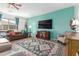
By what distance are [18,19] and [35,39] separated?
405 mm

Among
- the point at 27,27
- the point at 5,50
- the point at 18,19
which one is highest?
the point at 18,19

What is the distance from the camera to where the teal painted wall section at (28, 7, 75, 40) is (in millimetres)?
1538

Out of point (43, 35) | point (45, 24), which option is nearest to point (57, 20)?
point (45, 24)

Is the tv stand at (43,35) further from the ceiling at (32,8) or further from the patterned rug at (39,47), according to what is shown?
the ceiling at (32,8)

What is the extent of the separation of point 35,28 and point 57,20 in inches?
Answer: 14.3

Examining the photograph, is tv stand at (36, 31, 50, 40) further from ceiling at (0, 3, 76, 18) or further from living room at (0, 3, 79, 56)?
ceiling at (0, 3, 76, 18)

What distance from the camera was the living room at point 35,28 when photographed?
5.06ft

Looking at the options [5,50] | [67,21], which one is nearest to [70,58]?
[67,21]

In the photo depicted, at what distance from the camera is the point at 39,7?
62.5 inches

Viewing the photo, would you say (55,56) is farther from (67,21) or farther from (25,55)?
(67,21)

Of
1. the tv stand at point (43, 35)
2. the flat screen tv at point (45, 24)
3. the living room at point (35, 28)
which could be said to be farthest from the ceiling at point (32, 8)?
the tv stand at point (43, 35)

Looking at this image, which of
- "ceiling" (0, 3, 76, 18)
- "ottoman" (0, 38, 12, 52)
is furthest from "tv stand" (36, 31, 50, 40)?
"ottoman" (0, 38, 12, 52)

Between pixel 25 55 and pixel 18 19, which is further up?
pixel 18 19

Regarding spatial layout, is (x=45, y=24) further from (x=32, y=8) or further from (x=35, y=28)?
(x=32, y=8)
